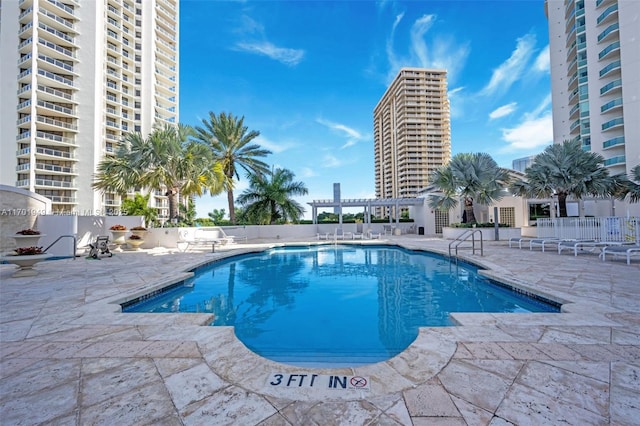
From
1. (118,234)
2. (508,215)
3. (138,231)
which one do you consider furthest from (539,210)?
(118,234)

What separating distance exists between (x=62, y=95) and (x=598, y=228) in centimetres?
4584

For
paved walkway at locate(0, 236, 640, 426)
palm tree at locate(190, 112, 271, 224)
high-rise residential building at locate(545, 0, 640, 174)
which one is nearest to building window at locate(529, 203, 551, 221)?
high-rise residential building at locate(545, 0, 640, 174)

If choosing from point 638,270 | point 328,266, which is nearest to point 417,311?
point 328,266

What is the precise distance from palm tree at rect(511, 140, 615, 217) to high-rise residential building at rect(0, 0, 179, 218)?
1486 inches

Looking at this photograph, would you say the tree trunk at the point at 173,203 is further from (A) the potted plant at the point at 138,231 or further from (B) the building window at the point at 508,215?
(B) the building window at the point at 508,215

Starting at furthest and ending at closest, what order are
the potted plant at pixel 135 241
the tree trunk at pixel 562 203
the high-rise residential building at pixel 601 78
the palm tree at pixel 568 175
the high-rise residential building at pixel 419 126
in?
the high-rise residential building at pixel 419 126 → the high-rise residential building at pixel 601 78 → the tree trunk at pixel 562 203 → the palm tree at pixel 568 175 → the potted plant at pixel 135 241

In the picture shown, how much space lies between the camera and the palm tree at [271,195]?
19875 millimetres

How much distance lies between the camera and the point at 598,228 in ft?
35.3

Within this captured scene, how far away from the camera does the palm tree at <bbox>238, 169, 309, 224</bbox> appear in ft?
65.2

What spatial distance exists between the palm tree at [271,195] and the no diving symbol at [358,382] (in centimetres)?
1816

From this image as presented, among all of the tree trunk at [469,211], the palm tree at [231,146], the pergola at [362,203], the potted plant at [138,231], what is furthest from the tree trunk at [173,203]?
the tree trunk at [469,211]

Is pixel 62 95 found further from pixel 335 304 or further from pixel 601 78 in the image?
pixel 601 78

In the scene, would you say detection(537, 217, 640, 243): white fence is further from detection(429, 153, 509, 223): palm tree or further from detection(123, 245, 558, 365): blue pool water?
detection(123, 245, 558, 365): blue pool water

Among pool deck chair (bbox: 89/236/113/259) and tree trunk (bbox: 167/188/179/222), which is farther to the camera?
tree trunk (bbox: 167/188/179/222)
